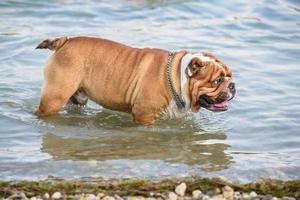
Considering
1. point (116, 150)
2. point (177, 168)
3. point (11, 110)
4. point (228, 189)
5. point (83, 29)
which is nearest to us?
point (228, 189)

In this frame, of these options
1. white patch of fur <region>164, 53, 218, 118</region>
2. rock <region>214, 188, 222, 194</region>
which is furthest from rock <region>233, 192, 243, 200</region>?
white patch of fur <region>164, 53, 218, 118</region>

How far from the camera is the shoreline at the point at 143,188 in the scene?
6.14m

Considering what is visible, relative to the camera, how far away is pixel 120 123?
840 cm

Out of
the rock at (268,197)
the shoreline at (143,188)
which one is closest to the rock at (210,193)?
the shoreline at (143,188)

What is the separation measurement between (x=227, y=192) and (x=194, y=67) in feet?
5.74

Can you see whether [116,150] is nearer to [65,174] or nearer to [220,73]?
[65,174]

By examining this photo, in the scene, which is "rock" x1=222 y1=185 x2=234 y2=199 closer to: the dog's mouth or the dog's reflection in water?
the dog's reflection in water

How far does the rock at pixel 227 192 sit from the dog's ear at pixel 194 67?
1.64 metres

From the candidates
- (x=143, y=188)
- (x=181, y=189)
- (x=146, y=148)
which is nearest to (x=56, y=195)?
(x=143, y=188)

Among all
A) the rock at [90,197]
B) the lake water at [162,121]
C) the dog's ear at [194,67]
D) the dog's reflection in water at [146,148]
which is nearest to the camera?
the rock at [90,197]

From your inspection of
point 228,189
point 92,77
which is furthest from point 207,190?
point 92,77

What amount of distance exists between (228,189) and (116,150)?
4.98 ft

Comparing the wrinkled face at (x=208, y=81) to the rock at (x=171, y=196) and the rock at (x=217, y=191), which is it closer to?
the rock at (x=217, y=191)

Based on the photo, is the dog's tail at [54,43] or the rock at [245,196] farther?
the dog's tail at [54,43]
